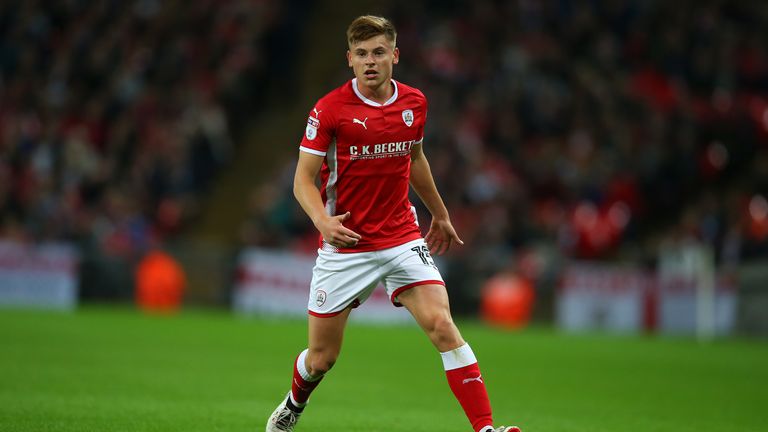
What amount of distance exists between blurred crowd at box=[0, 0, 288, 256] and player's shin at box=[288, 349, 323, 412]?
52.6 feet

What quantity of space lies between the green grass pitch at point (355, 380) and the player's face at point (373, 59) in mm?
2596

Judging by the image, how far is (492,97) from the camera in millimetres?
25375

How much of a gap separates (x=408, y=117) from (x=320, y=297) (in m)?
1.25

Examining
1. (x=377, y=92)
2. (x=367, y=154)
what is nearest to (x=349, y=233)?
(x=367, y=154)

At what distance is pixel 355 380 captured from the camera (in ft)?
40.8

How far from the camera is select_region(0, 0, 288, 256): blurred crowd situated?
24.5m

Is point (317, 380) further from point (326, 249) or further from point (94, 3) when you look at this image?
point (94, 3)

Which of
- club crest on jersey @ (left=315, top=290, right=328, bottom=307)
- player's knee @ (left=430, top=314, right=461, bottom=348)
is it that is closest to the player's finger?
club crest on jersey @ (left=315, top=290, right=328, bottom=307)

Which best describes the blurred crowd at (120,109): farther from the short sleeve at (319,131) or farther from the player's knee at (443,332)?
→ the player's knee at (443,332)

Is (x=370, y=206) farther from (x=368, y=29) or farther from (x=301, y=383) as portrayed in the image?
(x=301, y=383)

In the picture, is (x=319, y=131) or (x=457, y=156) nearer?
(x=319, y=131)

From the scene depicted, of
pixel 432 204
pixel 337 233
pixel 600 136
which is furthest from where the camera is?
pixel 600 136

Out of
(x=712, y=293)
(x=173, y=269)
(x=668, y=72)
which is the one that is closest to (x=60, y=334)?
(x=173, y=269)

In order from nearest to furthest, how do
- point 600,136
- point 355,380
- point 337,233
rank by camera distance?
1. point 337,233
2. point 355,380
3. point 600,136
